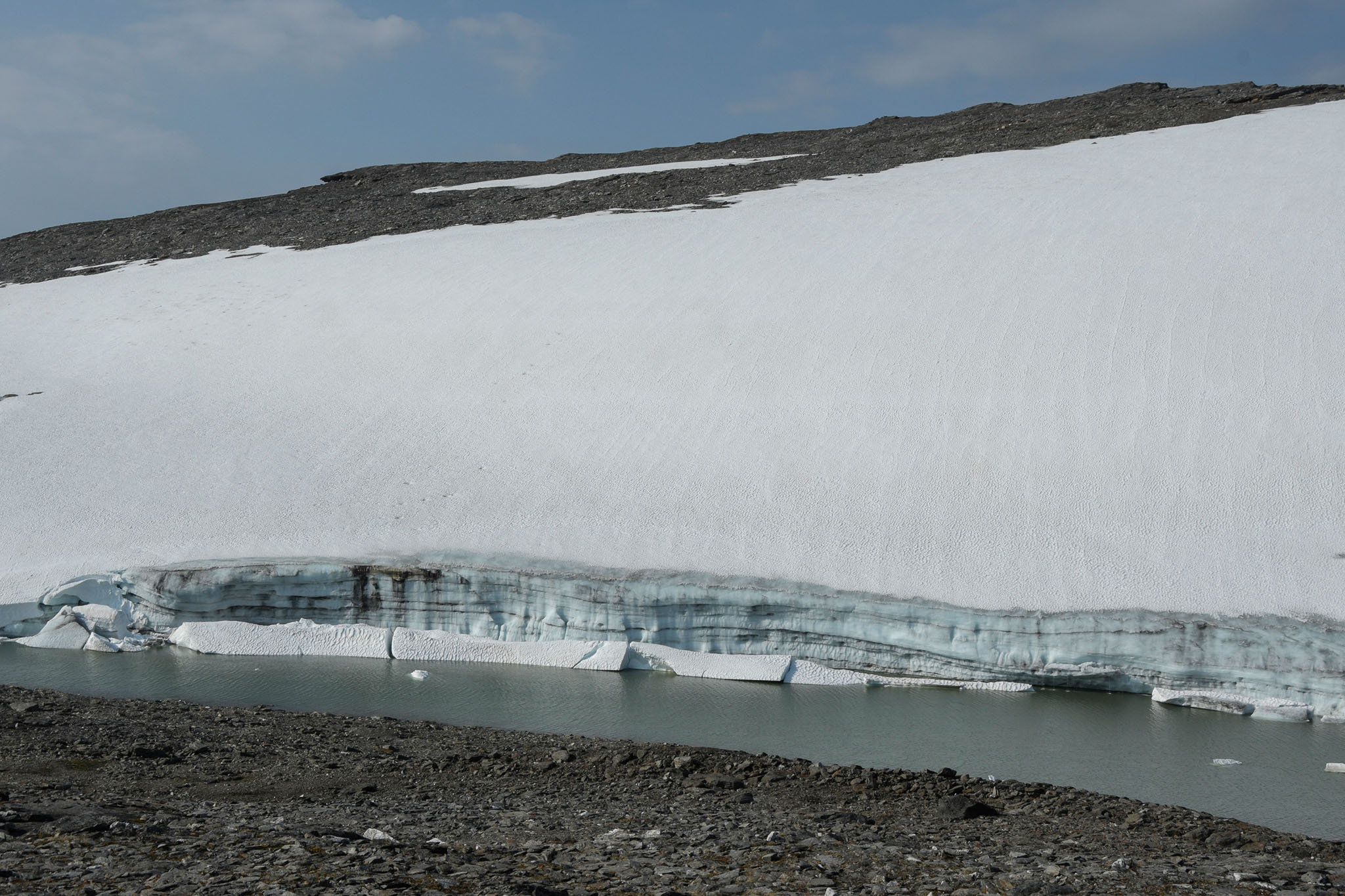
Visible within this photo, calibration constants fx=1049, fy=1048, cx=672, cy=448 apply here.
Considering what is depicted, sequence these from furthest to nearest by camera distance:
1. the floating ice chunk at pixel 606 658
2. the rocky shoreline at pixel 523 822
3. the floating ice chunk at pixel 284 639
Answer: the floating ice chunk at pixel 284 639
the floating ice chunk at pixel 606 658
the rocky shoreline at pixel 523 822

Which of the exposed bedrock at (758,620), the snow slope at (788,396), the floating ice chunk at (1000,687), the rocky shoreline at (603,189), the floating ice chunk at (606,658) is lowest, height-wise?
the floating ice chunk at (1000,687)

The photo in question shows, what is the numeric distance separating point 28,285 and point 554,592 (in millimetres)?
13875

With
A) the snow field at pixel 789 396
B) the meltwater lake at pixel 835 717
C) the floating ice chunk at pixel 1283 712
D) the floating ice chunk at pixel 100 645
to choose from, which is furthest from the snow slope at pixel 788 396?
the meltwater lake at pixel 835 717

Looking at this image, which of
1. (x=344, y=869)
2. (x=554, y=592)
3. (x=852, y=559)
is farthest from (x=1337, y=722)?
(x=344, y=869)

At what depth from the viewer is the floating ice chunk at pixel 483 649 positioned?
8.33m

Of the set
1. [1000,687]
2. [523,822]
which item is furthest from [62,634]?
[1000,687]

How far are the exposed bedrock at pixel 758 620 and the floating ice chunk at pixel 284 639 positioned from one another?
0.09 metres

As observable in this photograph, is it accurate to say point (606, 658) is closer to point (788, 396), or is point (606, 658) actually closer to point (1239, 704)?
point (788, 396)

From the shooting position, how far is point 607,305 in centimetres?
1352

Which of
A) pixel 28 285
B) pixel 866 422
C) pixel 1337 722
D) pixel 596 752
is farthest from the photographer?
pixel 28 285

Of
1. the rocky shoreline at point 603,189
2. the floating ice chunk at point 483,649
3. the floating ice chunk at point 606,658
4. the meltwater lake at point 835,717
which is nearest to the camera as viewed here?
the meltwater lake at point 835,717

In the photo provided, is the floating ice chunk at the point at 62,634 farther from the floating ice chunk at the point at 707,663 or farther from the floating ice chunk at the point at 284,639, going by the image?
the floating ice chunk at the point at 707,663

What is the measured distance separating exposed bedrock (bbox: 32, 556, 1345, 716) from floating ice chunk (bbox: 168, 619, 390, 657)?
0.31 ft

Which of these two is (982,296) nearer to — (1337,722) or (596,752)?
(1337,722)
